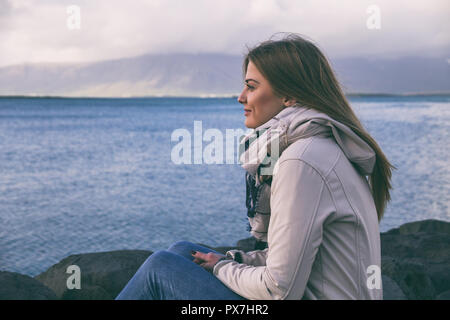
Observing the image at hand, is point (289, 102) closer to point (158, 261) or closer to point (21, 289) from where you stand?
point (158, 261)

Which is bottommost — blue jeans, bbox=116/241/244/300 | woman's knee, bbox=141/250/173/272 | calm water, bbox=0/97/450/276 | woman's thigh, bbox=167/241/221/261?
calm water, bbox=0/97/450/276

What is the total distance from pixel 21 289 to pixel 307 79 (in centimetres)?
327

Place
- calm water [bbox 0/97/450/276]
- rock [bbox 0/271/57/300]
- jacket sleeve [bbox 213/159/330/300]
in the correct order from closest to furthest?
jacket sleeve [bbox 213/159/330/300] → rock [bbox 0/271/57/300] → calm water [bbox 0/97/450/276]

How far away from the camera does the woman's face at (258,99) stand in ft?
6.63

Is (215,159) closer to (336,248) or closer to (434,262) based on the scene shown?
(434,262)

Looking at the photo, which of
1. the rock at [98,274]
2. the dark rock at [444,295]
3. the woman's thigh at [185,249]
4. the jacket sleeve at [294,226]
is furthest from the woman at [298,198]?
the dark rock at [444,295]

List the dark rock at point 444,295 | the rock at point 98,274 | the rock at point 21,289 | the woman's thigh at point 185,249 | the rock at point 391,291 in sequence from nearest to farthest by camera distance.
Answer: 1. the woman's thigh at point 185,249
2. the rock at point 391,291
3. the rock at point 21,289
4. the dark rock at point 444,295
5. the rock at point 98,274

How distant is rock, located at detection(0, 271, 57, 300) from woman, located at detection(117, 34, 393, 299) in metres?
2.27

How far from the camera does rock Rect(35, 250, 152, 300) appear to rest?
4254 mm

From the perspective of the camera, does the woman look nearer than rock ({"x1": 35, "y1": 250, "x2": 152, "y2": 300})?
Answer: Yes

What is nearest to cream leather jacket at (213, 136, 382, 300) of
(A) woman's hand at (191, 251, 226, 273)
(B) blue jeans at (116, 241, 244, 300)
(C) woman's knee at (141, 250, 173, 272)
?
(B) blue jeans at (116, 241, 244, 300)

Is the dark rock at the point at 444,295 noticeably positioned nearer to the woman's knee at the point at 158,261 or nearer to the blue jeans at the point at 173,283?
the blue jeans at the point at 173,283

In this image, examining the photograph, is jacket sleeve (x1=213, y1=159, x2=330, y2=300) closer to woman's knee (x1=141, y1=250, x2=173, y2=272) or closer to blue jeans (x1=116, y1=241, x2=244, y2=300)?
blue jeans (x1=116, y1=241, x2=244, y2=300)

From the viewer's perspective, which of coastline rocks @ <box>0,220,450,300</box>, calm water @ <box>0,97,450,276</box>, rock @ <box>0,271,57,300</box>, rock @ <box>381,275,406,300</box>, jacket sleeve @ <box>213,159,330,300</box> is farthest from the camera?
calm water @ <box>0,97,450,276</box>
